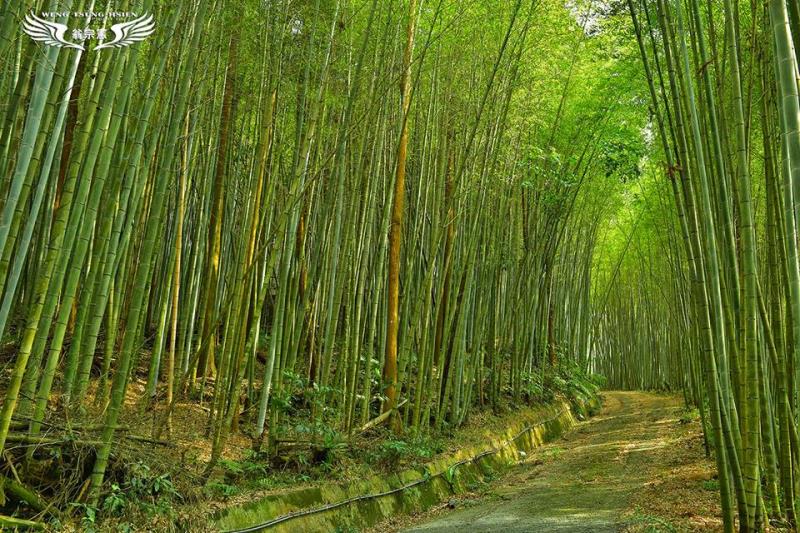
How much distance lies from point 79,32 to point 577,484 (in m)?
4.76

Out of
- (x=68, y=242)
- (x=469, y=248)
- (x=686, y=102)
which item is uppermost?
(x=686, y=102)

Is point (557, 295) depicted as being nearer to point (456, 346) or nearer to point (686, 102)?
point (456, 346)

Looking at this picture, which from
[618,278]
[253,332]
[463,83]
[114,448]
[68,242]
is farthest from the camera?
[618,278]

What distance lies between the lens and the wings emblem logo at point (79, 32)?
283cm

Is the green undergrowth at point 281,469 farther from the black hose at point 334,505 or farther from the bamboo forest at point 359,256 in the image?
the black hose at point 334,505

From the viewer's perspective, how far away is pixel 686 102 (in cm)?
332

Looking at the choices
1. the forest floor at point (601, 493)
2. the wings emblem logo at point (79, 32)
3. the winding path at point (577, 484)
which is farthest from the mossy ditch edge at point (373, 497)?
the wings emblem logo at point (79, 32)

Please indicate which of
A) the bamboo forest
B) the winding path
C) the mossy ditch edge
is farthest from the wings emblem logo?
the winding path

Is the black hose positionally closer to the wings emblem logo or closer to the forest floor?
the forest floor

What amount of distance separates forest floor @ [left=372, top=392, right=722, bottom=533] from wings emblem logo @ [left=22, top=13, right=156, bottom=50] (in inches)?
130

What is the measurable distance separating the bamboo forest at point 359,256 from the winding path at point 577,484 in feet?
0.15

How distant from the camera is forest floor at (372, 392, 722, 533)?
3.94 m

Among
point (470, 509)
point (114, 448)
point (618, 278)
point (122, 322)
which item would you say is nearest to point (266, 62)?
point (114, 448)

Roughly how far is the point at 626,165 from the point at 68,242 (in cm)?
570
